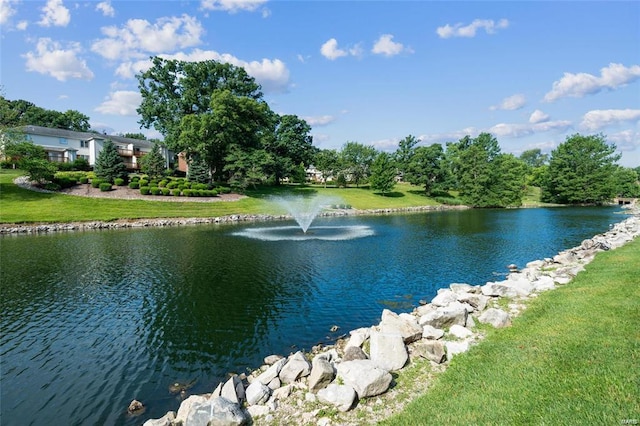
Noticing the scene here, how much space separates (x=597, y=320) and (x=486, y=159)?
92488 mm

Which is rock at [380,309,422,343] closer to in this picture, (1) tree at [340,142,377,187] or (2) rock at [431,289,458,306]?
(2) rock at [431,289,458,306]

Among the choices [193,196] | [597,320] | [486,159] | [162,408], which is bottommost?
[162,408]

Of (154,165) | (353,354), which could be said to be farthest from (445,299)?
(154,165)

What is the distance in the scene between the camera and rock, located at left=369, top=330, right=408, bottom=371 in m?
10.3

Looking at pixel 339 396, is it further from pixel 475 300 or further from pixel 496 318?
pixel 475 300

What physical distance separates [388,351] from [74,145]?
3864 inches

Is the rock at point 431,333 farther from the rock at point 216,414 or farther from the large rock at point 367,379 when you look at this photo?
the rock at point 216,414

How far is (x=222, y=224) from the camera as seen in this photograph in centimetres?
5309

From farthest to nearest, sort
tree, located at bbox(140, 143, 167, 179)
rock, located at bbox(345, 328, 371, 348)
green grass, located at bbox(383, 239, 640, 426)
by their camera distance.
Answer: tree, located at bbox(140, 143, 167, 179) → rock, located at bbox(345, 328, 371, 348) → green grass, located at bbox(383, 239, 640, 426)

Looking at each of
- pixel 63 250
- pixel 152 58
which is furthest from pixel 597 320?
pixel 152 58

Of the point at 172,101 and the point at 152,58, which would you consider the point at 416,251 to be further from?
the point at 152,58

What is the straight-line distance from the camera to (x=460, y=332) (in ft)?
38.7

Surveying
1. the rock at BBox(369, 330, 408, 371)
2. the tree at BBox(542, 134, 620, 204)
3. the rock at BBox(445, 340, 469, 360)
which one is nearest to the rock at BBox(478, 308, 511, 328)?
the rock at BBox(445, 340, 469, 360)

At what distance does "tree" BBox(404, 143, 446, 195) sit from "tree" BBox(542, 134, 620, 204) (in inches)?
1204
